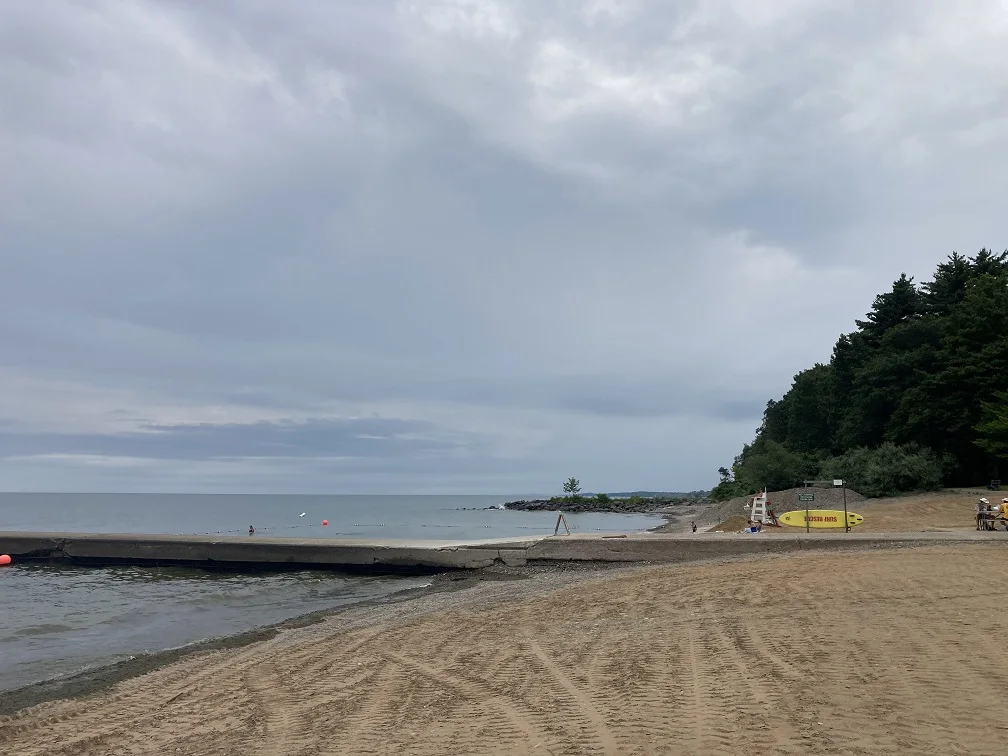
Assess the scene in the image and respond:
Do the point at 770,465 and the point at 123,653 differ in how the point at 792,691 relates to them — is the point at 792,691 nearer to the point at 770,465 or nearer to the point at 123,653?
the point at 123,653

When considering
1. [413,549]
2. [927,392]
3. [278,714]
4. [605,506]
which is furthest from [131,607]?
[605,506]

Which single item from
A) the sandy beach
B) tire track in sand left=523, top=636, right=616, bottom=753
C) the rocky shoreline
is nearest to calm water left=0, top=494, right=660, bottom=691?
the sandy beach

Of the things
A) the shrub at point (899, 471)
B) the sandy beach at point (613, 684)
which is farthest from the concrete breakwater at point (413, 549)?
the shrub at point (899, 471)

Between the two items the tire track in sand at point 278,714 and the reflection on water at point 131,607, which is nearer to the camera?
the tire track in sand at point 278,714

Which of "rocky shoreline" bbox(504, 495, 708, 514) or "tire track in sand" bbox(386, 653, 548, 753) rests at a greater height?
"tire track in sand" bbox(386, 653, 548, 753)

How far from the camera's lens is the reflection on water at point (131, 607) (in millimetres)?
13523

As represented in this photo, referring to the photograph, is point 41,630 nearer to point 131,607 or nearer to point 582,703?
point 131,607

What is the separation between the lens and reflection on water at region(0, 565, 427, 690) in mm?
13523

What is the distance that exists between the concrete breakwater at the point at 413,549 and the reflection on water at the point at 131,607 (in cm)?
115

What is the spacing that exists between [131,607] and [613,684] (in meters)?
16.5

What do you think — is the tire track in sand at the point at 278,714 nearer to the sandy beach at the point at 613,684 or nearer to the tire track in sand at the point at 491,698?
the sandy beach at the point at 613,684

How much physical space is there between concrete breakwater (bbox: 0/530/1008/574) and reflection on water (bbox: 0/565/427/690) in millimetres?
1147

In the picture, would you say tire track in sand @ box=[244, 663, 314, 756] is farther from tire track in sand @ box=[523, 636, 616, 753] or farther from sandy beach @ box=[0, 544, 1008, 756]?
tire track in sand @ box=[523, 636, 616, 753]

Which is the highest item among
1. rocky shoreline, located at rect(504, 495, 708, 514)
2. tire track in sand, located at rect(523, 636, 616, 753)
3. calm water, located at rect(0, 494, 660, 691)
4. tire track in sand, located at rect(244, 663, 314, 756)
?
tire track in sand, located at rect(523, 636, 616, 753)
